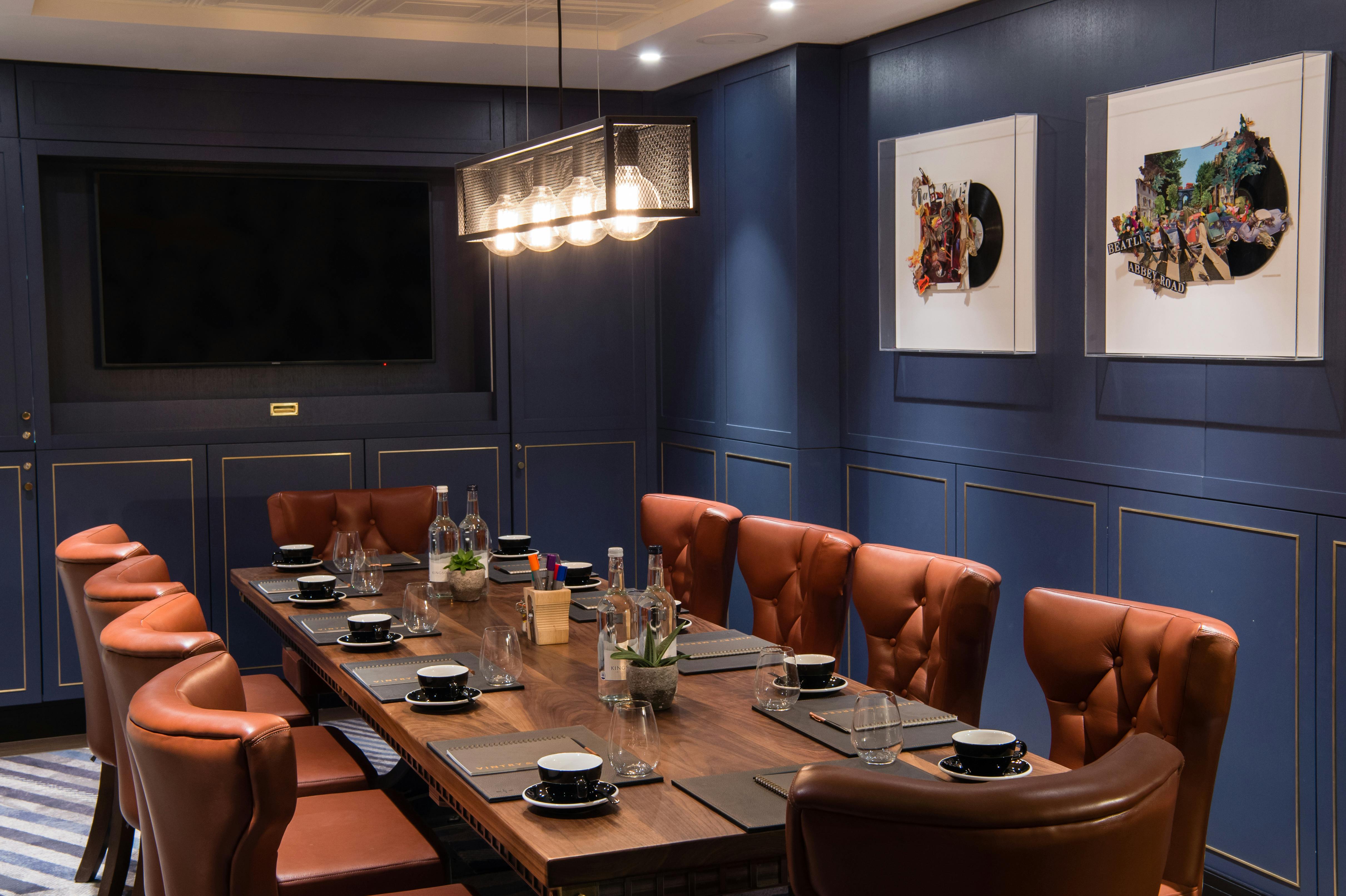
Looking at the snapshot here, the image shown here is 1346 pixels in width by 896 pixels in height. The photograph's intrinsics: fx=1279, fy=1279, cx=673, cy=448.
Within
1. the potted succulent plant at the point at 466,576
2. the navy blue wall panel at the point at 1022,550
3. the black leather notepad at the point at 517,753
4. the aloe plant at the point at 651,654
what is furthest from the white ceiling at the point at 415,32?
the black leather notepad at the point at 517,753

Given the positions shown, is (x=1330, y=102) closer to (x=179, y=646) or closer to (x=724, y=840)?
(x=724, y=840)

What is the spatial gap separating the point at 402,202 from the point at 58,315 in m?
1.61

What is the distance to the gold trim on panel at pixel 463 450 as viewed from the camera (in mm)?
5879

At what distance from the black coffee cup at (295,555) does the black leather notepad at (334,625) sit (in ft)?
2.41

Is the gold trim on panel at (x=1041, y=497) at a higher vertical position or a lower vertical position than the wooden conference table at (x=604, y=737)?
higher

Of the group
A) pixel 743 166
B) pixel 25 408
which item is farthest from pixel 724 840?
pixel 25 408

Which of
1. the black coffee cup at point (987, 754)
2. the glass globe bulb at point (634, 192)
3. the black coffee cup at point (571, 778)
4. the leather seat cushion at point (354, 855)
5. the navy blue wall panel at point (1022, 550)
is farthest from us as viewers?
the navy blue wall panel at point (1022, 550)

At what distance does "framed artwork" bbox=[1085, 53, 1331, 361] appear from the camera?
10.8ft

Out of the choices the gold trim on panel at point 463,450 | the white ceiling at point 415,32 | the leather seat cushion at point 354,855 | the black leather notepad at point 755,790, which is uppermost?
the white ceiling at point 415,32

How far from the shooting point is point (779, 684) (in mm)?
2592

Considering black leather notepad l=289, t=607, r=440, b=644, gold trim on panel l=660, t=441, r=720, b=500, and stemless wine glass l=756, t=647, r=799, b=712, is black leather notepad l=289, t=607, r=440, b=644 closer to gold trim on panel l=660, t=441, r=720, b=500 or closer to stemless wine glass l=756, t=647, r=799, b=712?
stemless wine glass l=756, t=647, r=799, b=712

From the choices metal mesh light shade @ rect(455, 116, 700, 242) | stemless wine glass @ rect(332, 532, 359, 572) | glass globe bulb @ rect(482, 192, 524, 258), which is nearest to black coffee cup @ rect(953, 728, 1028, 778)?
metal mesh light shade @ rect(455, 116, 700, 242)

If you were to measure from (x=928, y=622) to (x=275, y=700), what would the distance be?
2.05 m

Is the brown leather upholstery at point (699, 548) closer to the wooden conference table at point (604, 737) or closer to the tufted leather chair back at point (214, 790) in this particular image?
the wooden conference table at point (604, 737)
